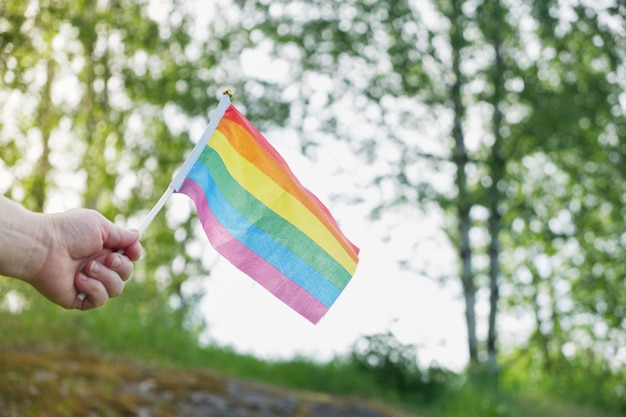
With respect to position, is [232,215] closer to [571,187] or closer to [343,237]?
[343,237]

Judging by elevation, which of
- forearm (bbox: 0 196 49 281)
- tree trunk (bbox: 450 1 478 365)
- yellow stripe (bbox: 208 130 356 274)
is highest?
tree trunk (bbox: 450 1 478 365)

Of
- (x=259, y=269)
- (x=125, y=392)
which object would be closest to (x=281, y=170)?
(x=259, y=269)

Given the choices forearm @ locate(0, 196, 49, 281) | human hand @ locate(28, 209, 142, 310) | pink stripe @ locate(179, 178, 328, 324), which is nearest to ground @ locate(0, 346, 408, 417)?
pink stripe @ locate(179, 178, 328, 324)

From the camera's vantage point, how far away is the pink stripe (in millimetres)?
3098

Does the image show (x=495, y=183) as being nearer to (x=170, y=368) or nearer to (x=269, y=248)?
(x=170, y=368)

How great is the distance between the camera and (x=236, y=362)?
929 centimetres

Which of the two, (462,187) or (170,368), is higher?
(462,187)

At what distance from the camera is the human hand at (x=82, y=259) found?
90.9 inches

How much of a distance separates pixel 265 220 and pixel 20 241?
1.11 metres

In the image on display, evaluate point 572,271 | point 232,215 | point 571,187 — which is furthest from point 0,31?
point 572,271

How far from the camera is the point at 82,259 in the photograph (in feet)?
7.95

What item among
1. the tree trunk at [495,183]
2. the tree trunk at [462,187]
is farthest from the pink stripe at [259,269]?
the tree trunk at [495,183]

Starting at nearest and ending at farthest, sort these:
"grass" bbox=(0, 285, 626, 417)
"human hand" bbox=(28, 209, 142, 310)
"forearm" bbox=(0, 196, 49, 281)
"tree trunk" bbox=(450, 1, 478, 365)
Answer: "forearm" bbox=(0, 196, 49, 281) → "human hand" bbox=(28, 209, 142, 310) → "grass" bbox=(0, 285, 626, 417) → "tree trunk" bbox=(450, 1, 478, 365)

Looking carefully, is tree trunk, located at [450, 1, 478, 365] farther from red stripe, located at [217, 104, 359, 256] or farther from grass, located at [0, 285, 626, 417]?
red stripe, located at [217, 104, 359, 256]
